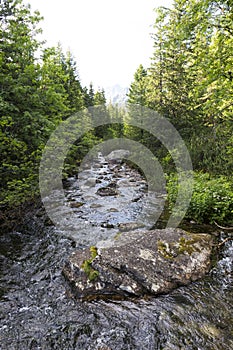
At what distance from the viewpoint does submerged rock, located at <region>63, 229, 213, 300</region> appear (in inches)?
190

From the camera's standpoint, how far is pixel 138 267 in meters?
5.11

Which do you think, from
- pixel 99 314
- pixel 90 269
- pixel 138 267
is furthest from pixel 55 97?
pixel 99 314

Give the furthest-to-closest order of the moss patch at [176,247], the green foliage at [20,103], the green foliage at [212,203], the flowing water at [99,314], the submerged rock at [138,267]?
the green foliage at [212,203], the green foliage at [20,103], the moss patch at [176,247], the submerged rock at [138,267], the flowing water at [99,314]

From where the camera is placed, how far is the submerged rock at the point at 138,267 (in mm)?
4836

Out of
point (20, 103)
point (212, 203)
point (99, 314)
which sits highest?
point (20, 103)

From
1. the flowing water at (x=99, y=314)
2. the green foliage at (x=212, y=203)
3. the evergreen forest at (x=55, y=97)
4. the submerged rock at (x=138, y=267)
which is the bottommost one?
the flowing water at (x=99, y=314)

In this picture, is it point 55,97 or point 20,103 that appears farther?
point 55,97

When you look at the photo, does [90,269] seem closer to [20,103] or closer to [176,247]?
[176,247]

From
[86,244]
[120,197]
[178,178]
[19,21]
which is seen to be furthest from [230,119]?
[19,21]

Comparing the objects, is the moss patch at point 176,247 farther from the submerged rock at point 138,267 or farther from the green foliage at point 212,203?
the green foliage at point 212,203

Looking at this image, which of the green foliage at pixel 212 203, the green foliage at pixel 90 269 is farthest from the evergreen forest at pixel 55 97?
the green foliage at pixel 90 269

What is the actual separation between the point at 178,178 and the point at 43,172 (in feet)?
21.7

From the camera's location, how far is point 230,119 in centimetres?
900

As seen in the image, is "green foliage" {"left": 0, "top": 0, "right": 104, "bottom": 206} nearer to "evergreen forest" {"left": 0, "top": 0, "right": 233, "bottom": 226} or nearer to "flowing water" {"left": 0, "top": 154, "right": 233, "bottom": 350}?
"evergreen forest" {"left": 0, "top": 0, "right": 233, "bottom": 226}
